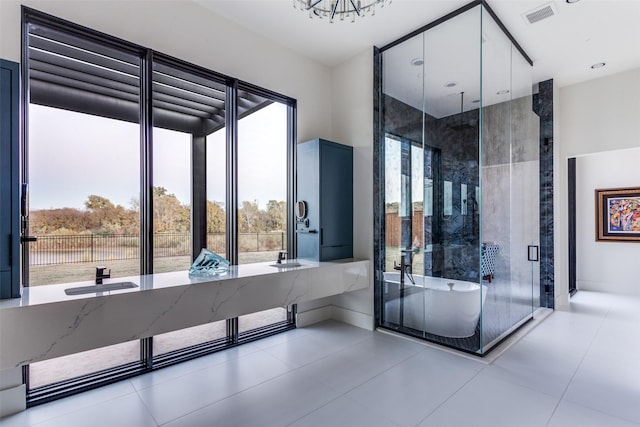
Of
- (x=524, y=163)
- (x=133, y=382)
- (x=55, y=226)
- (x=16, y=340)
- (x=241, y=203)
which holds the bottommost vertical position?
(x=133, y=382)

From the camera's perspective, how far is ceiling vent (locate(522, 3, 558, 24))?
318 centimetres

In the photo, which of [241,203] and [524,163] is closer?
[241,203]

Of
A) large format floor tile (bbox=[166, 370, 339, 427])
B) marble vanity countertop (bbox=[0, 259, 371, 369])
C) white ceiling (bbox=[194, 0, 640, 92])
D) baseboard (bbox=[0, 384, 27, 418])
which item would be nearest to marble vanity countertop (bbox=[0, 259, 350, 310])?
→ marble vanity countertop (bbox=[0, 259, 371, 369])

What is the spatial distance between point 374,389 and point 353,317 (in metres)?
1.62

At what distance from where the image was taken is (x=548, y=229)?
4.79 meters

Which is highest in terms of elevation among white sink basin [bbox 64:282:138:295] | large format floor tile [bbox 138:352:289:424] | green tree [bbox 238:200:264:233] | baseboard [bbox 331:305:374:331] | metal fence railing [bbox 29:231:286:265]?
green tree [bbox 238:200:264:233]

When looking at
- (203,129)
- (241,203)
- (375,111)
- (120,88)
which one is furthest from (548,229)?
(120,88)

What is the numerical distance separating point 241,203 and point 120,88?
5.18 ft

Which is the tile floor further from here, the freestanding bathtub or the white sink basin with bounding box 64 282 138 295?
the white sink basin with bounding box 64 282 138 295

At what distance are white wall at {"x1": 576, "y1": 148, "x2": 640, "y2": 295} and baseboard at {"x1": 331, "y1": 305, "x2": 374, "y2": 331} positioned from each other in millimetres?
4941

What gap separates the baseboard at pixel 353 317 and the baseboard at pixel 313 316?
0.08 metres

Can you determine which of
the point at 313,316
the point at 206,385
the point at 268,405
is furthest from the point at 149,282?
the point at 313,316

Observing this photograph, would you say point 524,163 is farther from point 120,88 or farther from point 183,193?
point 120,88

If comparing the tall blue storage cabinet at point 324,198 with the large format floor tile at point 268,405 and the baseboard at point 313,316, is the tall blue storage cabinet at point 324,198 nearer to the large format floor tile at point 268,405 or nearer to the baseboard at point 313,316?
the baseboard at point 313,316
